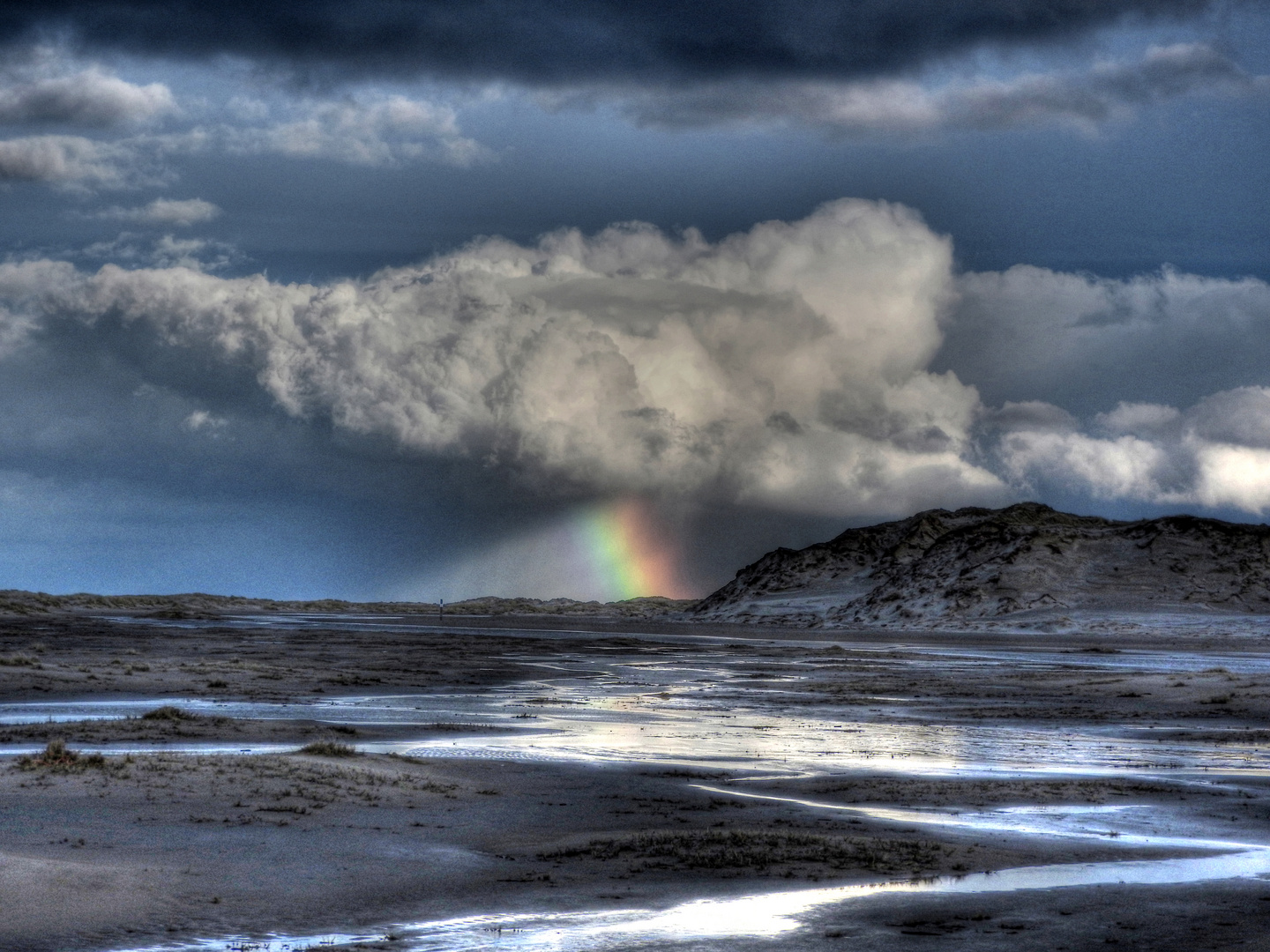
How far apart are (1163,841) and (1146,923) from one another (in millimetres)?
5638

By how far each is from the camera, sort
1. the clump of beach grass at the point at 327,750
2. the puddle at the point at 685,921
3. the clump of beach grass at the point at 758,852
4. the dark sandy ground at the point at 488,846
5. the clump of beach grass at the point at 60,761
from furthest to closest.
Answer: the clump of beach grass at the point at 327,750 → the clump of beach grass at the point at 60,761 → the clump of beach grass at the point at 758,852 → the dark sandy ground at the point at 488,846 → the puddle at the point at 685,921

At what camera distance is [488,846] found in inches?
716

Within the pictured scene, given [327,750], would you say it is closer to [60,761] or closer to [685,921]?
[60,761]

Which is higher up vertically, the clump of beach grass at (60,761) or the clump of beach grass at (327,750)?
the clump of beach grass at (60,761)

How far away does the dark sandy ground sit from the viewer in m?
13.6

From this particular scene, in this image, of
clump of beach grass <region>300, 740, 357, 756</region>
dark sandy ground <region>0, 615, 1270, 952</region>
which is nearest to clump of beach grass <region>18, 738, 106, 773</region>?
dark sandy ground <region>0, 615, 1270, 952</region>

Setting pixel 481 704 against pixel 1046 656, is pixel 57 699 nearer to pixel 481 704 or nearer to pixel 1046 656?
pixel 481 704

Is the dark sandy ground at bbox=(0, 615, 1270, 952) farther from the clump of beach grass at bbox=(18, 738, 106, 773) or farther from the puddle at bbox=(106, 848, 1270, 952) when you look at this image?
the puddle at bbox=(106, 848, 1270, 952)

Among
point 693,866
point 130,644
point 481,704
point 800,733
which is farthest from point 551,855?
point 130,644

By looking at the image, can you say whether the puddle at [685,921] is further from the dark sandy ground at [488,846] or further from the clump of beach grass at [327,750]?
the clump of beach grass at [327,750]

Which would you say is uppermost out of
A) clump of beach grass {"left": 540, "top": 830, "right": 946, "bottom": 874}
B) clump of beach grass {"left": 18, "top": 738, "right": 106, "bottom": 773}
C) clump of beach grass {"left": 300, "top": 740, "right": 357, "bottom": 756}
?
clump of beach grass {"left": 18, "top": 738, "right": 106, "bottom": 773}

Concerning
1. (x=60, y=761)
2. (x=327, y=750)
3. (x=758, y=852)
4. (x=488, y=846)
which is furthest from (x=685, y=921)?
(x=327, y=750)

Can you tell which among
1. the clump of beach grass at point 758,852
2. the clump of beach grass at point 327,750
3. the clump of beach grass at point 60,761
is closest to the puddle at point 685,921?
the clump of beach grass at point 758,852

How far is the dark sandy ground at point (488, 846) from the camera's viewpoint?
1362cm
